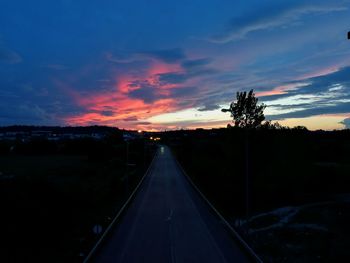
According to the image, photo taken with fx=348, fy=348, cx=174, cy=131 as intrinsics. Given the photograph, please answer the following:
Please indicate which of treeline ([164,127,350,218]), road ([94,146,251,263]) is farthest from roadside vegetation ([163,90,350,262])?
road ([94,146,251,263])

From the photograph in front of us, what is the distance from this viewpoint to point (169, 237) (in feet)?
59.7

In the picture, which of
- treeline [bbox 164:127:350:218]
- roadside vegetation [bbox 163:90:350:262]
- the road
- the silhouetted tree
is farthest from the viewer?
the silhouetted tree

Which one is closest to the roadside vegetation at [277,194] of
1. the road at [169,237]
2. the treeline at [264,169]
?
the treeline at [264,169]

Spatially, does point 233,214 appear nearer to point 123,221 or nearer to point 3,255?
point 123,221

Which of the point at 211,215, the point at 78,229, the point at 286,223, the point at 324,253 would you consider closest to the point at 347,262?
the point at 324,253

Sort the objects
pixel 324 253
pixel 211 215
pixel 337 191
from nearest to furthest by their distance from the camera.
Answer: pixel 324 253 < pixel 211 215 < pixel 337 191

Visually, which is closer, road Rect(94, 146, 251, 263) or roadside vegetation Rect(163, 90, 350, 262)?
road Rect(94, 146, 251, 263)

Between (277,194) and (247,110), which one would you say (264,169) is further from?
(247,110)

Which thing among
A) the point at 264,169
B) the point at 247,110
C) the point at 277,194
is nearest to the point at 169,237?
the point at 264,169

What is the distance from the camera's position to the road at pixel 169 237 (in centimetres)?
1503

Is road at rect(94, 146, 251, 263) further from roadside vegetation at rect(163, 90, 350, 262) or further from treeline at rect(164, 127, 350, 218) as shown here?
treeline at rect(164, 127, 350, 218)

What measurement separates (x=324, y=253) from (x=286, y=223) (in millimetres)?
5297

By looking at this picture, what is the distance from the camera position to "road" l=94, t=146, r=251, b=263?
1503cm

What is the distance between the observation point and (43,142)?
118 m
